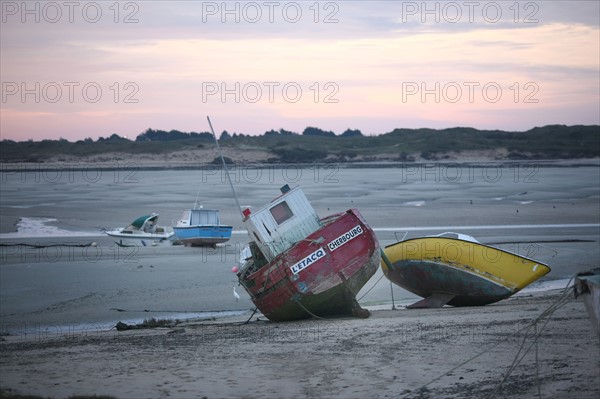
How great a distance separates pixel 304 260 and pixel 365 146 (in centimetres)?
10748

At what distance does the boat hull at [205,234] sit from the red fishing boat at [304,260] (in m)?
11.9

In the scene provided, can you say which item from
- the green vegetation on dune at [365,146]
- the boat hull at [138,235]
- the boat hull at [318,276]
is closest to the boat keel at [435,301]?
the boat hull at [318,276]

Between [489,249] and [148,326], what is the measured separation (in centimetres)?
673

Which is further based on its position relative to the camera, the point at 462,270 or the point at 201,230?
the point at 201,230

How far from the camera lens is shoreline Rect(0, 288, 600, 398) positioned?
8.26 meters

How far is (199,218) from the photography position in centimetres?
2716

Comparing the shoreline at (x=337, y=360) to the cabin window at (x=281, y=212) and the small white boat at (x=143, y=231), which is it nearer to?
the cabin window at (x=281, y=212)

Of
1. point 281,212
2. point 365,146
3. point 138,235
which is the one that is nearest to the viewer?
point 281,212

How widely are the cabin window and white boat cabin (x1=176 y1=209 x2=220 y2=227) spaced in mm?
12831

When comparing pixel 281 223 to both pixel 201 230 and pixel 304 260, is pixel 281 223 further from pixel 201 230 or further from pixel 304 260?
pixel 201 230

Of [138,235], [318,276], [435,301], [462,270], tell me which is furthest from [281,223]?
[138,235]

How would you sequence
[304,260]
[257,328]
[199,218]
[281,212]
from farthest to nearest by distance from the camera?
[199,218] < [281,212] < [304,260] < [257,328]

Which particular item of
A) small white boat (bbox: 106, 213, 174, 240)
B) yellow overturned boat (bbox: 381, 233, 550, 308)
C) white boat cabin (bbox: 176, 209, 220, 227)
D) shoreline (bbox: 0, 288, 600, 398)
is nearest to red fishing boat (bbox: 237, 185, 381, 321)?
shoreline (bbox: 0, 288, 600, 398)

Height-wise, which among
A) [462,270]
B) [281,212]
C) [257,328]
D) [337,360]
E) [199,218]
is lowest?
[257,328]
